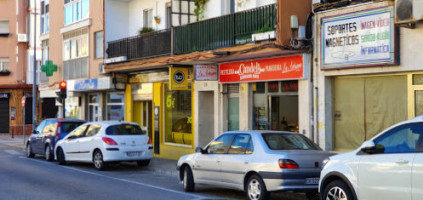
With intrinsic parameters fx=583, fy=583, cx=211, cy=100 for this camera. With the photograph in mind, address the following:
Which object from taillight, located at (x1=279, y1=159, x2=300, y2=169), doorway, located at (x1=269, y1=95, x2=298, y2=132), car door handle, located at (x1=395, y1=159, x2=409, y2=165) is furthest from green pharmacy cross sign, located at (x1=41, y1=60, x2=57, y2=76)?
car door handle, located at (x1=395, y1=159, x2=409, y2=165)

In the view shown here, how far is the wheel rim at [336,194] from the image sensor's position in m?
9.00

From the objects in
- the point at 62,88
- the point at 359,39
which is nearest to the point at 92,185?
the point at 359,39

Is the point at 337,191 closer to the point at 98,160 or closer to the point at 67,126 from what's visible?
the point at 98,160

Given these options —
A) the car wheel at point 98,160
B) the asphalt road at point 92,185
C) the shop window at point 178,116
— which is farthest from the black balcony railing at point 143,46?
the car wheel at point 98,160

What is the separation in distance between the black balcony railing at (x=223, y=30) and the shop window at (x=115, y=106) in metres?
7.42

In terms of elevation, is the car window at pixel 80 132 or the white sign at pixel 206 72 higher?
the white sign at pixel 206 72

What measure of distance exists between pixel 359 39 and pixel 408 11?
173 cm

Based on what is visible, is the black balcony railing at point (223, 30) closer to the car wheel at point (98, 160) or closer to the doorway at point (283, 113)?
the doorway at point (283, 113)

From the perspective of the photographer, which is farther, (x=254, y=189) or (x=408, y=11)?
(x=408, y=11)

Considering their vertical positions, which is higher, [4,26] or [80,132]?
[4,26]

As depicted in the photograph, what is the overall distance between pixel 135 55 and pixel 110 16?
12.3 feet

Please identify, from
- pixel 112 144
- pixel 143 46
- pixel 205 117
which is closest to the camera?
pixel 112 144

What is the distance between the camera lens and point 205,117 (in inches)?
838

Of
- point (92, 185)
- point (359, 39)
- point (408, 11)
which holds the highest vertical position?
point (408, 11)
